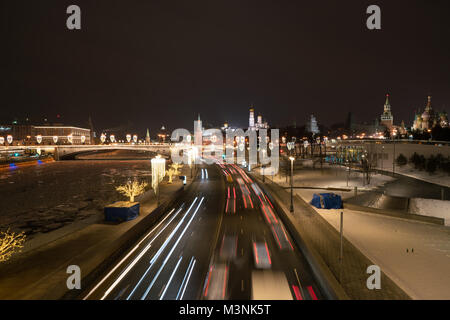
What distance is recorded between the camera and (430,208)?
25.9 metres

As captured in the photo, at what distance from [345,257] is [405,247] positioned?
15.4 feet

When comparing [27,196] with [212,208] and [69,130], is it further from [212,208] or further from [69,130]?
[69,130]

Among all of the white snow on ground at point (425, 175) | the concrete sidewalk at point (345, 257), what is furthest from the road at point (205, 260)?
the white snow on ground at point (425, 175)

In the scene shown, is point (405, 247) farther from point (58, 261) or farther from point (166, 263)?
point (58, 261)

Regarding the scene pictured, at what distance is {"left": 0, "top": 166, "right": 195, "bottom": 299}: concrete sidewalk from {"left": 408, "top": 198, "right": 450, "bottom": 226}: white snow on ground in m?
24.0

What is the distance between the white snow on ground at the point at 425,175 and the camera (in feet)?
132

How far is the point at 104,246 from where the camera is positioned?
1280 cm

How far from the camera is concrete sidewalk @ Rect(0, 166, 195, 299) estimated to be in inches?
355

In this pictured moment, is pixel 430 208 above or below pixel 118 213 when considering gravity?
below

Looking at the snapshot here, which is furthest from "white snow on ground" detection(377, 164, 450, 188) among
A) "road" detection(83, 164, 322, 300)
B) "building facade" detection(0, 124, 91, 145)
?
"building facade" detection(0, 124, 91, 145)

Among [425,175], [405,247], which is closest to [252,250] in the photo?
[405,247]

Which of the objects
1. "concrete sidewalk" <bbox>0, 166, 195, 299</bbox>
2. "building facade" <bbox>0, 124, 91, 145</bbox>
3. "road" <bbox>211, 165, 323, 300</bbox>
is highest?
"building facade" <bbox>0, 124, 91, 145</bbox>

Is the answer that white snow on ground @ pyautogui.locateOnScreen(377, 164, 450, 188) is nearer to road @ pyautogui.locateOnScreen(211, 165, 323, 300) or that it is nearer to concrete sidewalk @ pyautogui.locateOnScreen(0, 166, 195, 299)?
road @ pyautogui.locateOnScreen(211, 165, 323, 300)
